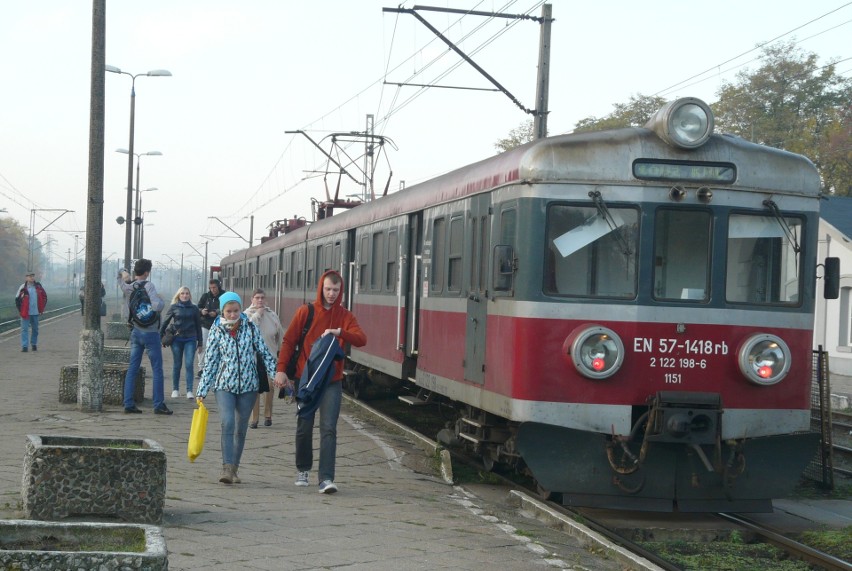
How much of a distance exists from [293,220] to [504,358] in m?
21.2

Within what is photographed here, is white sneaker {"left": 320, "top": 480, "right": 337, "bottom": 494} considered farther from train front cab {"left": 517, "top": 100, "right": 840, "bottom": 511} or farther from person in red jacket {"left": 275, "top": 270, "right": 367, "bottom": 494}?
train front cab {"left": 517, "top": 100, "right": 840, "bottom": 511}

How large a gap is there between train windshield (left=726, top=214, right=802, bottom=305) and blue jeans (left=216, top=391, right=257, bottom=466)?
156 inches

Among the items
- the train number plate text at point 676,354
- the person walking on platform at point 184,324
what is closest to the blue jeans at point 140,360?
the person walking on platform at point 184,324

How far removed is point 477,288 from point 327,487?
2317mm

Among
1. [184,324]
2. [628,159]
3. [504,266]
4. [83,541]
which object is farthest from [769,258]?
[184,324]

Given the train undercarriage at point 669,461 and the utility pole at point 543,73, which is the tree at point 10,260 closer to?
the utility pole at point 543,73

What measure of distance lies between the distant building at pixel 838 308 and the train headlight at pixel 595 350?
2368 centimetres

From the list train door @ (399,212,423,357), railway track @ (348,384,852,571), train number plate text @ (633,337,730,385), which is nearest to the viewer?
railway track @ (348,384,852,571)

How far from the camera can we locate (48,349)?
90.8 feet

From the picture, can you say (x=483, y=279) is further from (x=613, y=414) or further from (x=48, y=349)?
(x=48, y=349)

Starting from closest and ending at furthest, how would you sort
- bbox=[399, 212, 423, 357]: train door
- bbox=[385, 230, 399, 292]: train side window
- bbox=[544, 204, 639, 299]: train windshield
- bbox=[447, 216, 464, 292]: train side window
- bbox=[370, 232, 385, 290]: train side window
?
bbox=[544, 204, 639, 299]: train windshield, bbox=[447, 216, 464, 292]: train side window, bbox=[399, 212, 423, 357]: train door, bbox=[385, 230, 399, 292]: train side window, bbox=[370, 232, 385, 290]: train side window

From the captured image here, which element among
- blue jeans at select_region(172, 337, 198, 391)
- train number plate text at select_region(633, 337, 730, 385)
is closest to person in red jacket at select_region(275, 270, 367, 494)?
train number plate text at select_region(633, 337, 730, 385)

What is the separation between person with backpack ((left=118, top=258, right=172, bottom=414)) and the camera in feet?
47.2

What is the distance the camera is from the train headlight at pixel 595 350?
903 centimetres
